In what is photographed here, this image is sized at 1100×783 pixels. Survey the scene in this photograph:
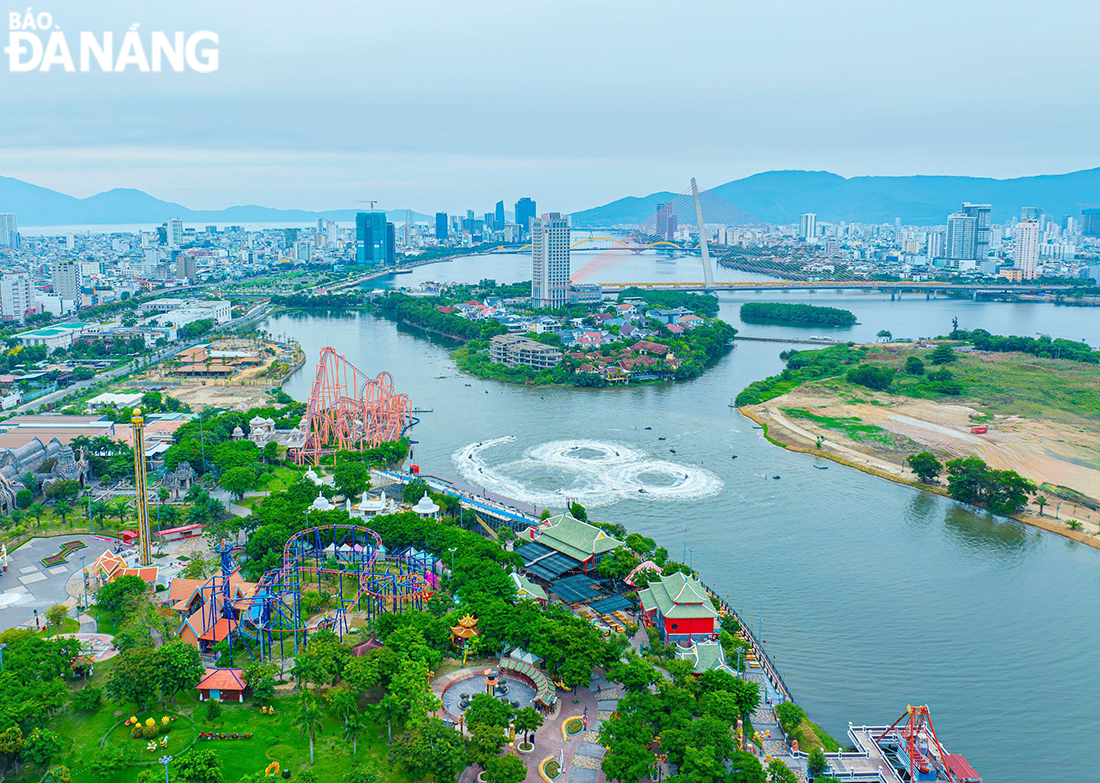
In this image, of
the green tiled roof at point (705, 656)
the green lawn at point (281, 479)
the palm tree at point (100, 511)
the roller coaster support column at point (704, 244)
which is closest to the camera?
the green tiled roof at point (705, 656)

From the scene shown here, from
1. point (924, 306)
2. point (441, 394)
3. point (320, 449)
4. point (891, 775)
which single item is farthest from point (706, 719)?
point (924, 306)

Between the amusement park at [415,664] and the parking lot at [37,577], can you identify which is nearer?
the amusement park at [415,664]

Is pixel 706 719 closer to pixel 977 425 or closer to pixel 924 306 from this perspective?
pixel 977 425

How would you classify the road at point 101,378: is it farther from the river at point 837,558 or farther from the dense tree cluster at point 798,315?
the dense tree cluster at point 798,315

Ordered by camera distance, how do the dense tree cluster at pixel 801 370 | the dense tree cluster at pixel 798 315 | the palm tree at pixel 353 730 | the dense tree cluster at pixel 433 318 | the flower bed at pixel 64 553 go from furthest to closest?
the dense tree cluster at pixel 798 315 → the dense tree cluster at pixel 433 318 → the dense tree cluster at pixel 801 370 → the flower bed at pixel 64 553 → the palm tree at pixel 353 730

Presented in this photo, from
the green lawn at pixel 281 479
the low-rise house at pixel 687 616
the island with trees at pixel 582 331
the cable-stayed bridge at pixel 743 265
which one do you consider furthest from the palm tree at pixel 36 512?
the cable-stayed bridge at pixel 743 265

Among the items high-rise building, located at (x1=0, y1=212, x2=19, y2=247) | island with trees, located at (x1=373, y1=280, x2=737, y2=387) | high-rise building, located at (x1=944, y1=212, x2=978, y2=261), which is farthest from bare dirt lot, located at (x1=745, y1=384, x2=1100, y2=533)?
high-rise building, located at (x1=0, y1=212, x2=19, y2=247)

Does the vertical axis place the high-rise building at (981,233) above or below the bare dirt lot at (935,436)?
above
